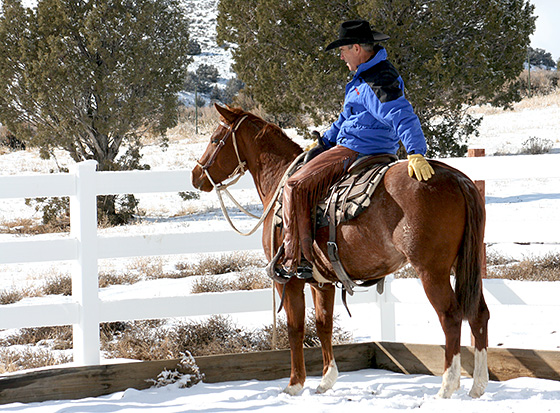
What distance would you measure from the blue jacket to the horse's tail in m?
0.38

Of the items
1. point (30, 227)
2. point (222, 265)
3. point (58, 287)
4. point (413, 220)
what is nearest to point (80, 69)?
point (30, 227)

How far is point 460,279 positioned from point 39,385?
2681 millimetres

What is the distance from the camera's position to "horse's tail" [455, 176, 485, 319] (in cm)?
380

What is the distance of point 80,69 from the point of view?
50.0ft

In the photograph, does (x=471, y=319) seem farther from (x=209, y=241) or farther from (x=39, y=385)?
(x=39, y=385)

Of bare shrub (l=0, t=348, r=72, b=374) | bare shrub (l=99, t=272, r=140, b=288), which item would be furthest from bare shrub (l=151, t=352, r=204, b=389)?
bare shrub (l=99, t=272, r=140, b=288)

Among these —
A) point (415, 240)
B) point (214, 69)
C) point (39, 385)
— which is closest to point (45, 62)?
point (39, 385)

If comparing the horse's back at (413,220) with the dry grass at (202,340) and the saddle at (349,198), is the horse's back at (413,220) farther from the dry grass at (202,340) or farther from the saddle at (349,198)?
the dry grass at (202,340)

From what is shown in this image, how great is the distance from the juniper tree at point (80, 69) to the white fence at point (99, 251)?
34.0ft

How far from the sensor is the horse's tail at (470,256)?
3797 millimetres

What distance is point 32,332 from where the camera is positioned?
22.8 ft

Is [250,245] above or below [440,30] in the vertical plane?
below

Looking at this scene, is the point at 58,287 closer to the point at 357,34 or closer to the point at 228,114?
the point at 228,114

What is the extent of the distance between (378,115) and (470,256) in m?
0.93
